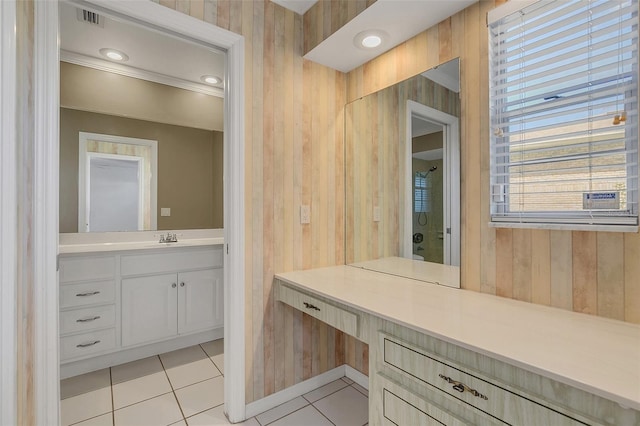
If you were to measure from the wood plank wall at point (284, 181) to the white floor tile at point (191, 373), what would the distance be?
636mm

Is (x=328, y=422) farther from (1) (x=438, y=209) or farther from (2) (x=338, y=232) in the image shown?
(1) (x=438, y=209)

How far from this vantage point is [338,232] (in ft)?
7.55

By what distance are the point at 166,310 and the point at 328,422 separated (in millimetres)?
1605

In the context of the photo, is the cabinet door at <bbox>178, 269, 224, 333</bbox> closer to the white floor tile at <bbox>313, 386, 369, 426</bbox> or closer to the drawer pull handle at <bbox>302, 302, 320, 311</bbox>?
the white floor tile at <bbox>313, 386, 369, 426</bbox>

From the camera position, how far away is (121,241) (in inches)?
110

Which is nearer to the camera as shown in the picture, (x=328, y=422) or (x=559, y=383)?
(x=559, y=383)

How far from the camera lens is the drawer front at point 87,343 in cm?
222

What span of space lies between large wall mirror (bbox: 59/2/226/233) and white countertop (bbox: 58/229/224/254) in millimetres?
57

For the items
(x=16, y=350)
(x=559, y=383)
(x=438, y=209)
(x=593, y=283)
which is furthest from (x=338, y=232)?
(x=16, y=350)

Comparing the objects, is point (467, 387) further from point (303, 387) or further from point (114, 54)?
point (114, 54)

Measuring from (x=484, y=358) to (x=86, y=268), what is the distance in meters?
2.56

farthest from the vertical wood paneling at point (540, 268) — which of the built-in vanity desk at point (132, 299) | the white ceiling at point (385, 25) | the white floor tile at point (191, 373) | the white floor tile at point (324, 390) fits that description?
the built-in vanity desk at point (132, 299)

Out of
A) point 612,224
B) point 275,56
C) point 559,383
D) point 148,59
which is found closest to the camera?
point 559,383

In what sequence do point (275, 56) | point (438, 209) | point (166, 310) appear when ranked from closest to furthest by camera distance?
1. point (438, 209)
2. point (275, 56)
3. point (166, 310)
